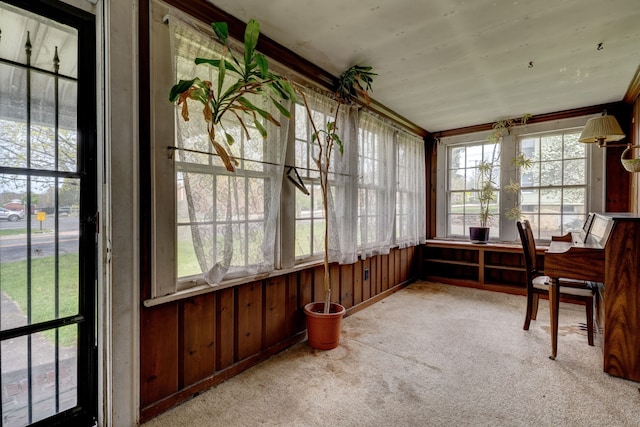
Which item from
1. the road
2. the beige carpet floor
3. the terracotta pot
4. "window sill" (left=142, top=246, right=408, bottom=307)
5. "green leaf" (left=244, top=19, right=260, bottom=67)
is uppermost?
"green leaf" (left=244, top=19, right=260, bottom=67)

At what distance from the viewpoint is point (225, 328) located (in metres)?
1.98

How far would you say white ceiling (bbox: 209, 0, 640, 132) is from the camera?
74.2 inches

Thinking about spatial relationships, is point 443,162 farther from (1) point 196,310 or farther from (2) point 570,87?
(1) point 196,310

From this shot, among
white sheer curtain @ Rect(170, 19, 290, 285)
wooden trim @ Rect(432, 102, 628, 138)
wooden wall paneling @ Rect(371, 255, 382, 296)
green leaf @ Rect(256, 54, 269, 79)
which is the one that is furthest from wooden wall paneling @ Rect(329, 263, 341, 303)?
wooden trim @ Rect(432, 102, 628, 138)

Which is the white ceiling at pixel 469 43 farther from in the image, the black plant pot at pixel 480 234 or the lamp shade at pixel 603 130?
the black plant pot at pixel 480 234

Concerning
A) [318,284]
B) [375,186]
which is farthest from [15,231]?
[375,186]

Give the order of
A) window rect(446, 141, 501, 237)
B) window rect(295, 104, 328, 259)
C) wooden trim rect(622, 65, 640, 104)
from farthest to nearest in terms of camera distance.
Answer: window rect(446, 141, 501, 237) < wooden trim rect(622, 65, 640, 104) < window rect(295, 104, 328, 259)

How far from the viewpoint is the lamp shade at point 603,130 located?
2.30 meters

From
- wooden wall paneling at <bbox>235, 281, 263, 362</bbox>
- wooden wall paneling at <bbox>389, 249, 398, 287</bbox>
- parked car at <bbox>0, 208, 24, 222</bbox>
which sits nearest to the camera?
parked car at <bbox>0, 208, 24, 222</bbox>

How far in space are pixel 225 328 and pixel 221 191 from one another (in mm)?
928

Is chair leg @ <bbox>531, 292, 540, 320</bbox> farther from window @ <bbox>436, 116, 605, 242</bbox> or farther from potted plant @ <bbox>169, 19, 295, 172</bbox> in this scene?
potted plant @ <bbox>169, 19, 295, 172</bbox>

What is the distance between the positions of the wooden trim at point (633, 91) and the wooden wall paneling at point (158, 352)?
4440 mm

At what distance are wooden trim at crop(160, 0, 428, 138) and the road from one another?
1.35 m

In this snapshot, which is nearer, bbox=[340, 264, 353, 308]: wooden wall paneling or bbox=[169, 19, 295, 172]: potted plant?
bbox=[169, 19, 295, 172]: potted plant
